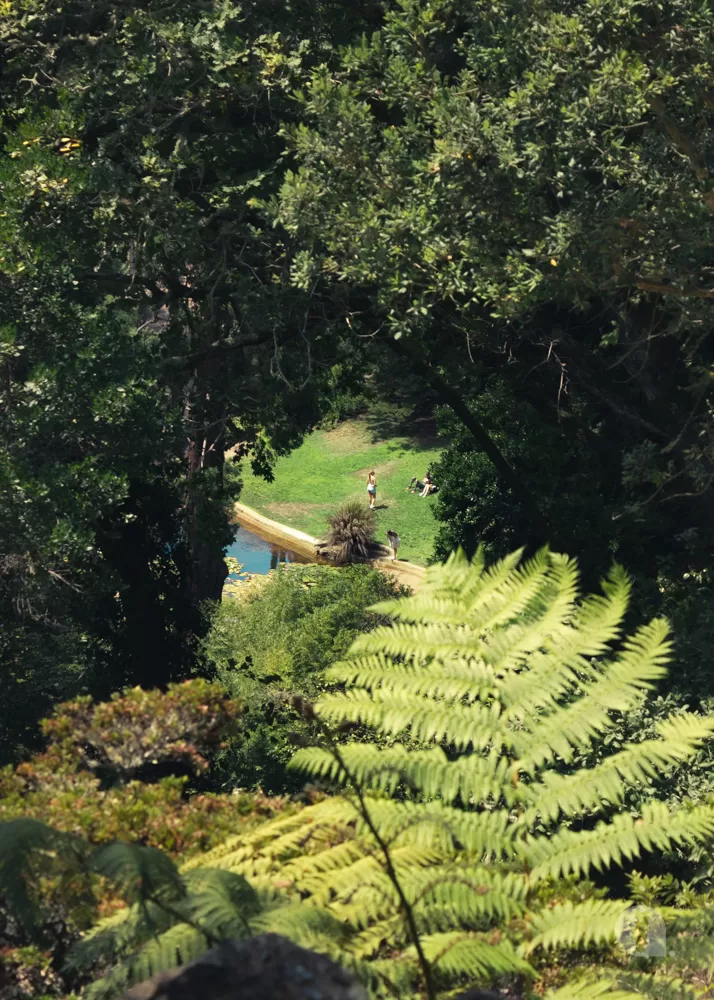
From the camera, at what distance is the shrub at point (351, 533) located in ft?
93.9

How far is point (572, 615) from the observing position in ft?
19.9

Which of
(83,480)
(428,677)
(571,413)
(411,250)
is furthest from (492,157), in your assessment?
(428,677)

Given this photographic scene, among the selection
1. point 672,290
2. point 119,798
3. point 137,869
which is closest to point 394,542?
point 672,290

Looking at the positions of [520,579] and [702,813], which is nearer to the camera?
[702,813]

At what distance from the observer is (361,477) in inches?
1428

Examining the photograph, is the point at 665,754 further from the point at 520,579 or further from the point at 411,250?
the point at 411,250

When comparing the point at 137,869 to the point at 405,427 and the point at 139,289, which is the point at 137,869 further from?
the point at 405,427

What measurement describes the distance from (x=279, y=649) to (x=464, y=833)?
11.6 metres

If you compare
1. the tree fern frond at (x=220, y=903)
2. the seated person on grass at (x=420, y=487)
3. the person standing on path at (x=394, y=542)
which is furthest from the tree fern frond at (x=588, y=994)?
the seated person on grass at (x=420, y=487)

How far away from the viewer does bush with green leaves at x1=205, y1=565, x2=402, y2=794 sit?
1297cm

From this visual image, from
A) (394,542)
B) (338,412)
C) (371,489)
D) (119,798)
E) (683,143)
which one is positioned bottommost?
(119,798)

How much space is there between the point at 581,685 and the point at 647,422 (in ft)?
36.4

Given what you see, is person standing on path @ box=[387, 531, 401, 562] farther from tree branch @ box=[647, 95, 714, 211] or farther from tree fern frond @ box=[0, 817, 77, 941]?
tree fern frond @ box=[0, 817, 77, 941]

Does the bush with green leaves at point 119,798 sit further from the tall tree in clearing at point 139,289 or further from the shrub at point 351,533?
the shrub at point 351,533
